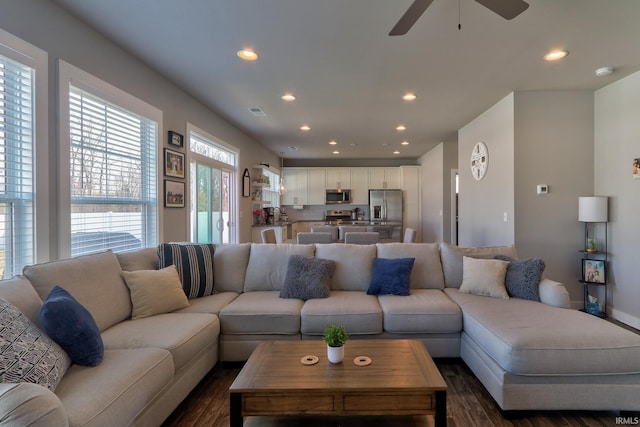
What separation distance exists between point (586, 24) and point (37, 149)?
409 centimetres

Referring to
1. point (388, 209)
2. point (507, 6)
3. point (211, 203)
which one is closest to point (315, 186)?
point (388, 209)

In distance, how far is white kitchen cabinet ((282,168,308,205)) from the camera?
29.5 ft

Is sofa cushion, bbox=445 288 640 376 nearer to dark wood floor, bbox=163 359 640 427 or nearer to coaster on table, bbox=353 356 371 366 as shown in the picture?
dark wood floor, bbox=163 359 640 427

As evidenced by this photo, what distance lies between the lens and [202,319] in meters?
2.26

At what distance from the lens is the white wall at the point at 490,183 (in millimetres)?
3996

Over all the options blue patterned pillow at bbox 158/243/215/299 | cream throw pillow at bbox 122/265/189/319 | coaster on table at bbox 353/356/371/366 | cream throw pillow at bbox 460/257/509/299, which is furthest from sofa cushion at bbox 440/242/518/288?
cream throw pillow at bbox 122/265/189/319

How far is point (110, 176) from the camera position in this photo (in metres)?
2.81

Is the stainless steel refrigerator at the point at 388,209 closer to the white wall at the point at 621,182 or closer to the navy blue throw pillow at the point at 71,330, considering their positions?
the white wall at the point at 621,182

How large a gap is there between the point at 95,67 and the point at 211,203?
252cm

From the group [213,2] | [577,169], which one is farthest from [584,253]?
[213,2]

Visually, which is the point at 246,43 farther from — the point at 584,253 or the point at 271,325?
the point at 584,253

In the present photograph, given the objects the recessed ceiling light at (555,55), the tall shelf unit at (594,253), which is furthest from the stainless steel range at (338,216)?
the recessed ceiling light at (555,55)

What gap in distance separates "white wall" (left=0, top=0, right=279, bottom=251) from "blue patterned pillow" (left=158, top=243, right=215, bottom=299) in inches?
29.8

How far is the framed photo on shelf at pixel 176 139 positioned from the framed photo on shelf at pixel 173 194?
1.49ft
